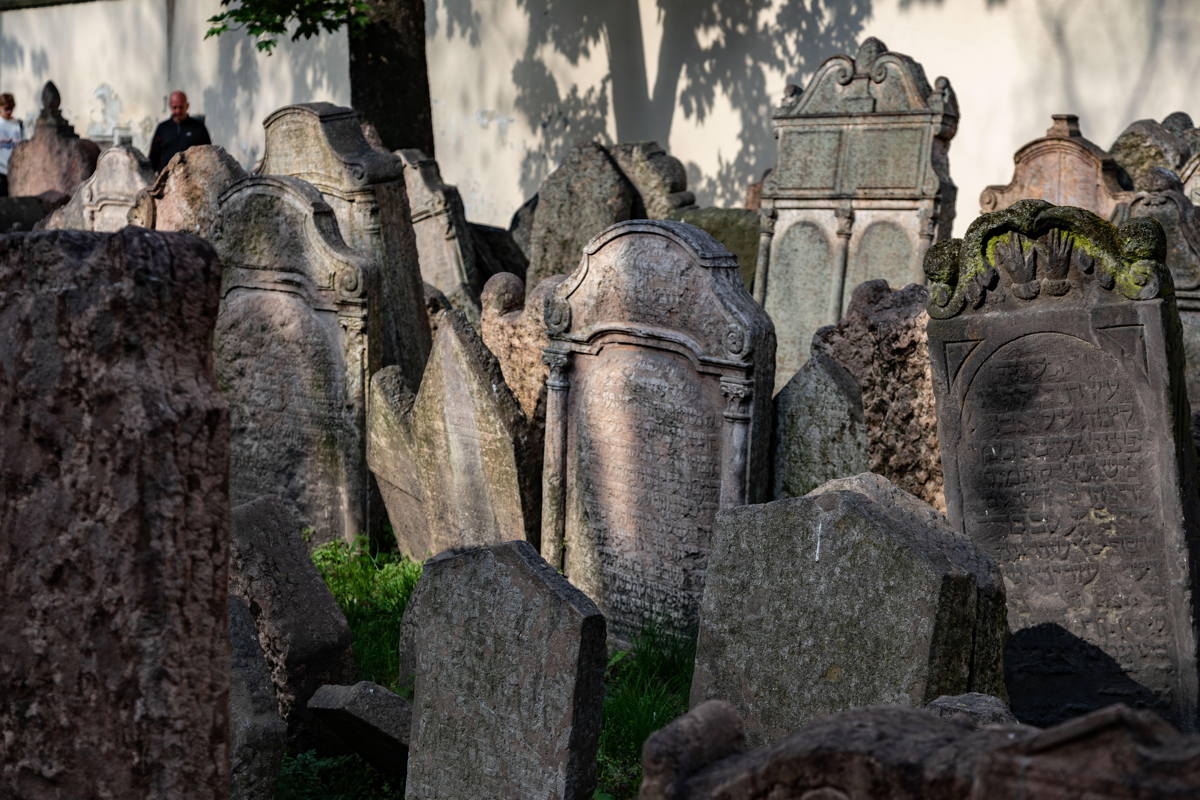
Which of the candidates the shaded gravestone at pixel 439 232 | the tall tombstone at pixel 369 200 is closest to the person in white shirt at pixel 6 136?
the shaded gravestone at pixel 439 232

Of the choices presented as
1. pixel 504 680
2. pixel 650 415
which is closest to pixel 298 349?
pixel 650 415

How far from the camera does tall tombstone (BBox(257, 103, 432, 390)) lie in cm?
802

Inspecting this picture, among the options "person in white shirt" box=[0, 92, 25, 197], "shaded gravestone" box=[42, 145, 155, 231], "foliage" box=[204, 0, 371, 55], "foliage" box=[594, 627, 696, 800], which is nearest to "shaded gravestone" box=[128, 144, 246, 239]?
"shaded gravestone" box=[42, 145, 155, 231]

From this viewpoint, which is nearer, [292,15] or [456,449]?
[456,449]

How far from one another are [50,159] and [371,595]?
10.3 metres

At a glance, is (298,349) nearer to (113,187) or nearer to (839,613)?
(839,613)

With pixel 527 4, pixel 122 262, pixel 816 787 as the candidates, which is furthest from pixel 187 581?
pixel 527 4

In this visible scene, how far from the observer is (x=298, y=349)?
7.34 metres

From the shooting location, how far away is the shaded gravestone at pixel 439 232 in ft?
37.8

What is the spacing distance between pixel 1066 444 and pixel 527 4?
1439 cm

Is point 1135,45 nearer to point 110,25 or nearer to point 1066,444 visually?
point 1066,444

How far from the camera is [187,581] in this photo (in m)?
2.53

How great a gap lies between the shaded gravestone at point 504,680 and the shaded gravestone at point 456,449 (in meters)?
2.41

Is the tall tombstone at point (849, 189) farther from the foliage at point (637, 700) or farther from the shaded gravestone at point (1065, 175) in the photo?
the foliage at point (637, 700)
